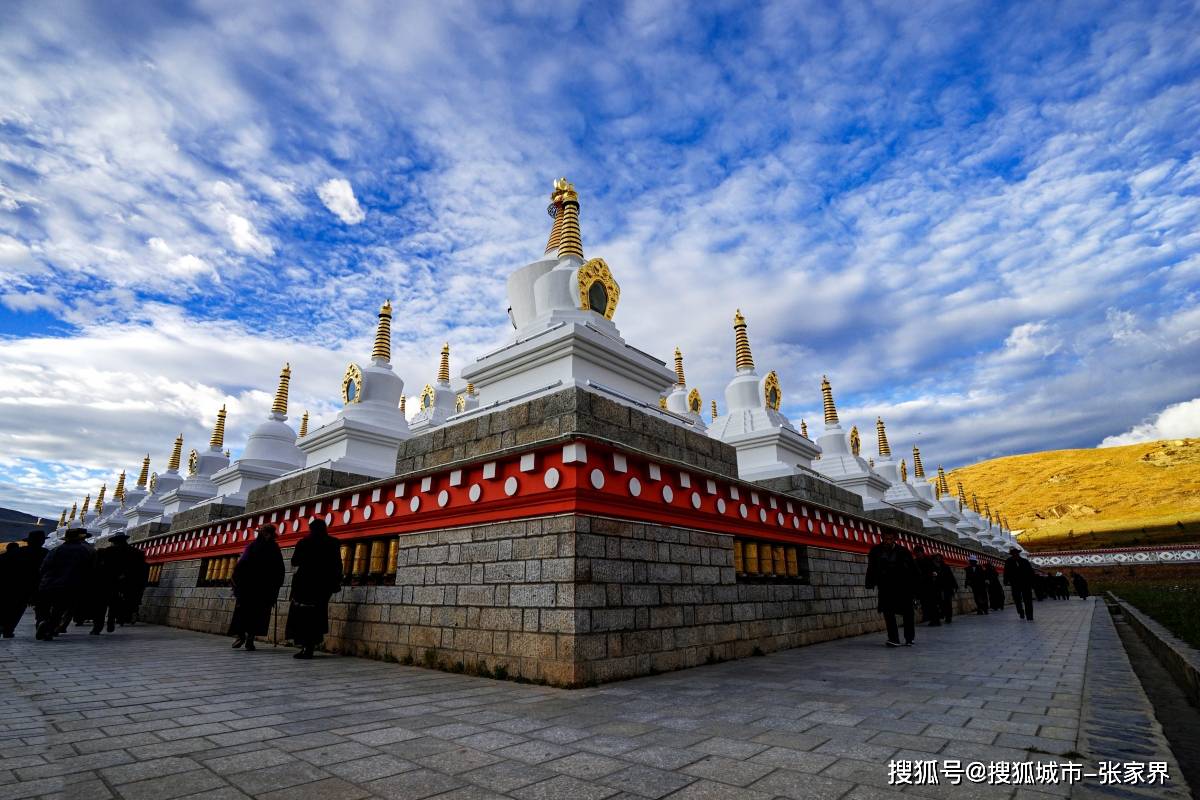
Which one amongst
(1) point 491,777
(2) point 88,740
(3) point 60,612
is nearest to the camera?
(1) point 491,777

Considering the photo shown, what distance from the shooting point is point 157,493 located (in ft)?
76.3

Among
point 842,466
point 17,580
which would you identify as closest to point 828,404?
point 842,466

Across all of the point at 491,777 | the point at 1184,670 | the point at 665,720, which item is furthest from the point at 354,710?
the point at 1184,670

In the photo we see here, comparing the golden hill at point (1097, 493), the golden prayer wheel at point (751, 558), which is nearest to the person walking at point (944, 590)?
the golden prayer wheel at point (751, 558)

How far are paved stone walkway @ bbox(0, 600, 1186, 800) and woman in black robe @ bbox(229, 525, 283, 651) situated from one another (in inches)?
78.5

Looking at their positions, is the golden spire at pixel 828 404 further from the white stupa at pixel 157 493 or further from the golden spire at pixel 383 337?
the white stupa at pixel 157 493

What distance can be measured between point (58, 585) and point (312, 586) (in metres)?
5.09

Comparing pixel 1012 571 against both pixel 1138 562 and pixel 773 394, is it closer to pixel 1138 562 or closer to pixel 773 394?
pixel 773 394

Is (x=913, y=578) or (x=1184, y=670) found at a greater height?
Answer: (x=913, y=578)

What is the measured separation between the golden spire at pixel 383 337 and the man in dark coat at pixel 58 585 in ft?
19.5

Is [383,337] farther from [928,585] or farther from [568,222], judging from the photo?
[928,585]

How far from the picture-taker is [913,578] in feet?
28.4

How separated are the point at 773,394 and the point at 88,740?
1354 centimetres

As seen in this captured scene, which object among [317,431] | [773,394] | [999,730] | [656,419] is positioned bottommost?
[999,730]
